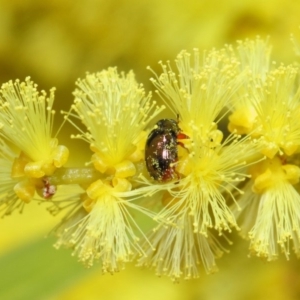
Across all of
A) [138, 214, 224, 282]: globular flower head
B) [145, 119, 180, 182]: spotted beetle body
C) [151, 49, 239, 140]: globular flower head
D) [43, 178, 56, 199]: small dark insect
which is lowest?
[138, 214, 224, 282]: globular flower head

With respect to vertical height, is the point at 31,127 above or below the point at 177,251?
above

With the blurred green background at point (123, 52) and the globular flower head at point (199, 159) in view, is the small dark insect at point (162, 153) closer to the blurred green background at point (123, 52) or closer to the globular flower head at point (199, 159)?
the globular flower head at point (199, 159)

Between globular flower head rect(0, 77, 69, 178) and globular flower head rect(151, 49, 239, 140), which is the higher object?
globular flower head rect(151, 49, 239, 140)

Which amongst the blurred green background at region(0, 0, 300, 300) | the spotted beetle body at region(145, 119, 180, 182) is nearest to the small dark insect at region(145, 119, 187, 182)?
the spotted beetle body at region(145, 119, 180, 182)

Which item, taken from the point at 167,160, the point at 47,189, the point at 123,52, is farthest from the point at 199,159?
the point at 123,52

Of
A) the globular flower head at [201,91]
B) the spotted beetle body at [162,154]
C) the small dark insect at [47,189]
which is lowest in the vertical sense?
the small dark insect at [47,189]

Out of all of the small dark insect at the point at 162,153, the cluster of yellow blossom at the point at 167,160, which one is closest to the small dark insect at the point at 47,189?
the cluster of yellow blossom at the point at 167,160

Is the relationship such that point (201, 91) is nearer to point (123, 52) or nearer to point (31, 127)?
point (31, 127)

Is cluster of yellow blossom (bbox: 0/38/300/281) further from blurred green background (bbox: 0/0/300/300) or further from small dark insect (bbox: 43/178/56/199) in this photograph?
blurred green background (bbox: 0/0/300/300)

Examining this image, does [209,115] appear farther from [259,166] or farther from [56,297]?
[56,297]
